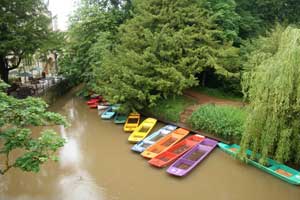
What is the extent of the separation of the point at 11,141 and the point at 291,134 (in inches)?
259

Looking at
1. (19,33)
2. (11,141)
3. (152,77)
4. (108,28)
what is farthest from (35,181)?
(108,28)

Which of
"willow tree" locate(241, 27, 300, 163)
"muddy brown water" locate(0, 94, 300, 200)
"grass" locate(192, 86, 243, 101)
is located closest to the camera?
"willow tree" locate(241, 27, 300, 163)

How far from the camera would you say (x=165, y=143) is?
33.8ft

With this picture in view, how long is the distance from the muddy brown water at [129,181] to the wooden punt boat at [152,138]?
273mm

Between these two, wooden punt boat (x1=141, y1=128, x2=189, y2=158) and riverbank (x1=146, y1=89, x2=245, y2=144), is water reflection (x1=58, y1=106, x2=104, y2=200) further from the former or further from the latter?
riverbank (x1=146, y1=89, x2=245, y2=144)

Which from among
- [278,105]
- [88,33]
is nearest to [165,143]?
[278,105]

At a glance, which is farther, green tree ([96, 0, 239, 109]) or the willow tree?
green tree ([96, 0, 239, 109])

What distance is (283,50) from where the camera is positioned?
720 cm

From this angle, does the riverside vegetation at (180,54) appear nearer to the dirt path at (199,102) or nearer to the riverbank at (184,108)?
the riverbank at (184,108)

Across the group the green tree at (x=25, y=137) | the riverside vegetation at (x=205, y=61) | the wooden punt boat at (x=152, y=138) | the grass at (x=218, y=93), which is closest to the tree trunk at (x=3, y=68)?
the riverside vegetation at (x=205, y=61)

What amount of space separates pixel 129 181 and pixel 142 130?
3.79m

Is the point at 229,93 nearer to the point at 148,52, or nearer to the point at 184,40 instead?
the point at 184,40

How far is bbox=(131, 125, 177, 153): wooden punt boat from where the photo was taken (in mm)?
9988

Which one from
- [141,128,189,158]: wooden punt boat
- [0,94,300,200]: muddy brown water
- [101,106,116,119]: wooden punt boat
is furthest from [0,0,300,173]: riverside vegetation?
[101,106,116,119]: wooden punt boat
